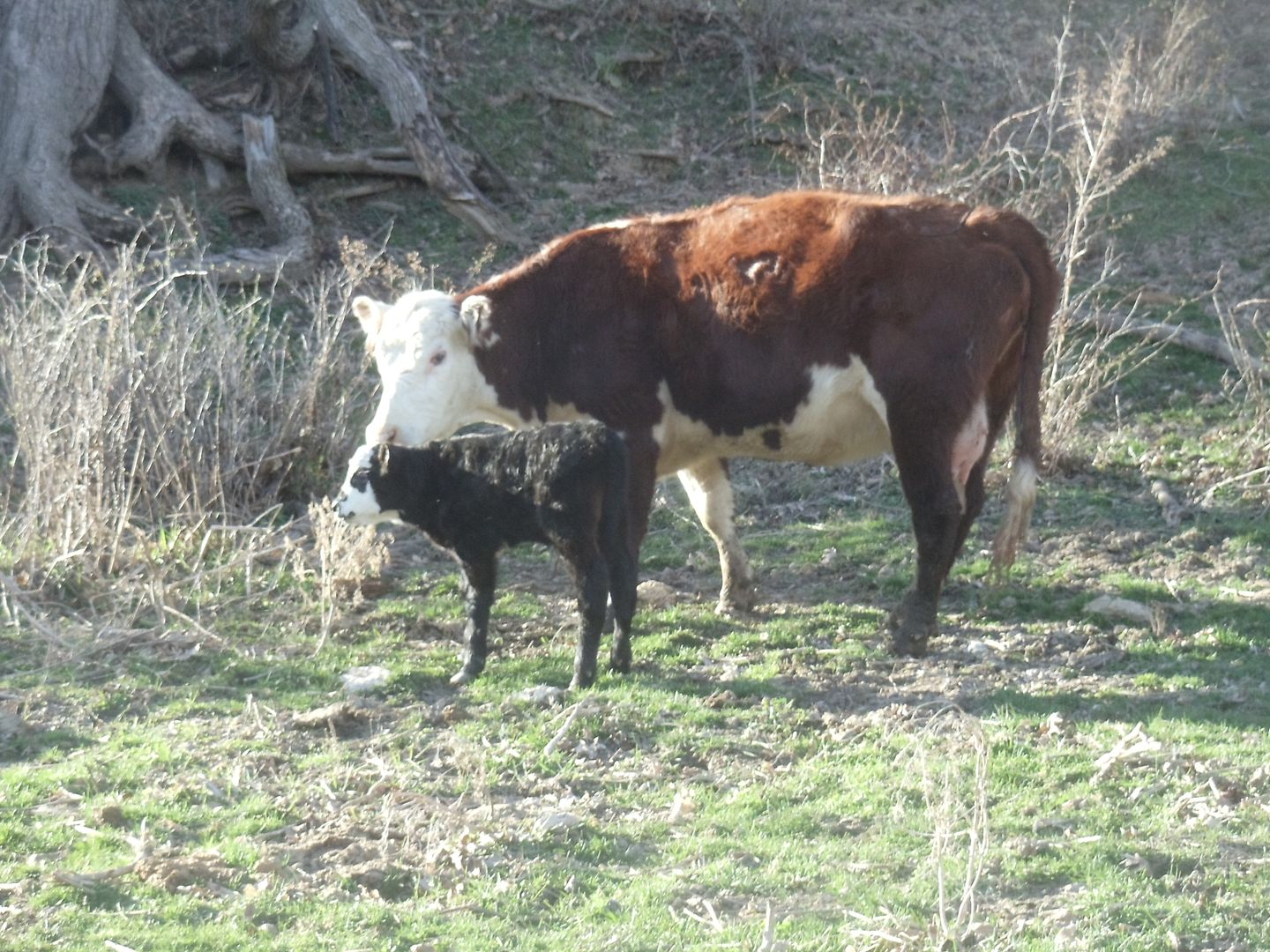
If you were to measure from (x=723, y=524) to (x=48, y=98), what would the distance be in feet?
28.0

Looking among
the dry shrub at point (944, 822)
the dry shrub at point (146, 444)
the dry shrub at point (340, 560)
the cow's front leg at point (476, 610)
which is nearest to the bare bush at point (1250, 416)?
the dry shrub at point (944, 822)

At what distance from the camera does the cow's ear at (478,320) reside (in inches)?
319

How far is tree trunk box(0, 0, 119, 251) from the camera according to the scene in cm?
1347

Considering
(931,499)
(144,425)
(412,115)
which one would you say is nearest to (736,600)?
(931,499)

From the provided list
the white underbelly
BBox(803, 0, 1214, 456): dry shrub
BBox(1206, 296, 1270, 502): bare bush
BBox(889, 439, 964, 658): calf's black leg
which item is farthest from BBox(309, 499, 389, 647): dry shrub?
BBox(1206, 296, 1270, 502): bare bush

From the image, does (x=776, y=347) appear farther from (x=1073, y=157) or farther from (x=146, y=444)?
(x=1073, y=157)

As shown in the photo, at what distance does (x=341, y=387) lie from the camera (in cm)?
1041

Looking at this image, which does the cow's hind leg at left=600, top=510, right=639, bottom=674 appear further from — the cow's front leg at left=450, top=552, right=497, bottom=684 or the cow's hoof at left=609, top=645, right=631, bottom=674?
the cow's front leg at left=450, top=552, right=497, bottom=684

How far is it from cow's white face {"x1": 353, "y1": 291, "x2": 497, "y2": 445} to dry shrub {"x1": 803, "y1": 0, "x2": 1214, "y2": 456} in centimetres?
403

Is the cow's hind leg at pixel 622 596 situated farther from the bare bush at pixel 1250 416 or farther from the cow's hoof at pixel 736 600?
the bare bush at pixel 1250 416

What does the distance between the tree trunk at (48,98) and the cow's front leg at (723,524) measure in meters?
7.09

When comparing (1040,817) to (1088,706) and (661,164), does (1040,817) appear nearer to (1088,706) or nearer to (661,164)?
(1088,706)

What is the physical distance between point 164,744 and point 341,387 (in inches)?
173

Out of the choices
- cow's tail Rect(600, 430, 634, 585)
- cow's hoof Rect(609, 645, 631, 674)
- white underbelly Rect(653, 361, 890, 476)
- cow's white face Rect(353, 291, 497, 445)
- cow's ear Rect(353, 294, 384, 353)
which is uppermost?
cow's ear Rect(353, 294, 384, 353)
